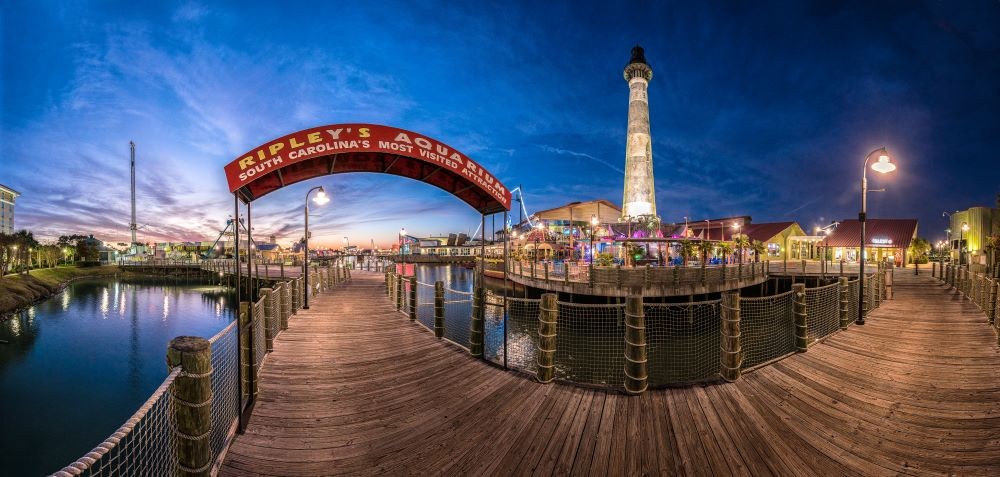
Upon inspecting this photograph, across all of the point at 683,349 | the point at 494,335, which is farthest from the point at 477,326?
the point at 683,349

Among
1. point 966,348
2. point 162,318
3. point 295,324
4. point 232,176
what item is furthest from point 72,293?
point 966,348

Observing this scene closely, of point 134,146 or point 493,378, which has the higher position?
point 134,146

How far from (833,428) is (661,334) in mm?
13560

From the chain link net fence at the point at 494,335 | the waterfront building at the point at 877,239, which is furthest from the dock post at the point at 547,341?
the waterfront building at the point at 877,239

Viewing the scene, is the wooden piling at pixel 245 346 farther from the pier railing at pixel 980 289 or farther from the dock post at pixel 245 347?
the pier railing at pixel 980 289

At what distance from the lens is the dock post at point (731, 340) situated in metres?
6.11

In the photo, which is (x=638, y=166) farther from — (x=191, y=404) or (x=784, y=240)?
(x=191, y=404)

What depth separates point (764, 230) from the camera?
45656 mm

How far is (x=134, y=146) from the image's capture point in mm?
91562

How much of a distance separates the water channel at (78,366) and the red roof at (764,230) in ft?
174

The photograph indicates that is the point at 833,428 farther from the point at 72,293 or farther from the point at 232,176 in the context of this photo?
the point at 72,293

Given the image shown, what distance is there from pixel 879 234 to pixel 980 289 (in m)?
35.4

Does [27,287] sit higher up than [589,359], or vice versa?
[27,287]

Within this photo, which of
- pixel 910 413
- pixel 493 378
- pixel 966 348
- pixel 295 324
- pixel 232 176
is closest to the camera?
pixel 232 176
